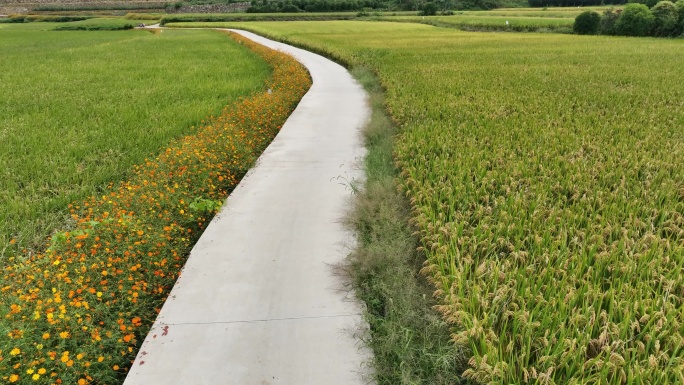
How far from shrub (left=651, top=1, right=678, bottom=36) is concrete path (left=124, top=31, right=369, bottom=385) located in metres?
33.1

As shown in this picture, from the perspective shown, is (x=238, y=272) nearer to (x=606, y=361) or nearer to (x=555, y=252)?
(x=555, y=252)

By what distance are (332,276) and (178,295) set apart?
50.2 inches

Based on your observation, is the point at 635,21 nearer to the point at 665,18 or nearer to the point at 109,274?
the point at 665,18

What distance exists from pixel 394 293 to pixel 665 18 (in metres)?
35.3

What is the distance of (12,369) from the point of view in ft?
8.90

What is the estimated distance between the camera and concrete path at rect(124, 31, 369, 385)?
2785mm

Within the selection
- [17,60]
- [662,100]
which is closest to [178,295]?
[662,100]

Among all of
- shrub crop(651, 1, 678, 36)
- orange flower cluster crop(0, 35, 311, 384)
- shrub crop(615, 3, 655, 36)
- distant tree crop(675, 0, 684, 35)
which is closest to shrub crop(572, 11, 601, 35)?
shrub crop(615, 3, 655, 36)

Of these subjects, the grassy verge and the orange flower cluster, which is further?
the orange flower cluster

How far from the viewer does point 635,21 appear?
29.9 meters

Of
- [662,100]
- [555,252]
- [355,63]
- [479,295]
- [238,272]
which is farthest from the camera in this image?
[355,63]

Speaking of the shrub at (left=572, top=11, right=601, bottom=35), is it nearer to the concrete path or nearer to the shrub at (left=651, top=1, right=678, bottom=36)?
the shrub at (left=651, top=1, right=678, bottom=36)

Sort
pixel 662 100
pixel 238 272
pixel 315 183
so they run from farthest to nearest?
pixel 662 100, pixel 315 183, pixel 238 272

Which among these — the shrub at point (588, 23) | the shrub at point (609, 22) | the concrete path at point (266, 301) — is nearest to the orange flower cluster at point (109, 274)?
the concrete path at point (266, 301)
